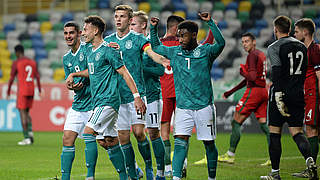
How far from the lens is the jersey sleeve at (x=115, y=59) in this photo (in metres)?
6.78

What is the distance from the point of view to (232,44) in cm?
2148

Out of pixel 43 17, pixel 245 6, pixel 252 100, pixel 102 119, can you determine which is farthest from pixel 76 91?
pixel 43 17

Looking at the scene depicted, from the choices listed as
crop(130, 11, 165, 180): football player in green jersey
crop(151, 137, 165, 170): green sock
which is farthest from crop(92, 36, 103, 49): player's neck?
crop(151, 137, 165, 170): green sock

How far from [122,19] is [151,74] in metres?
1.06

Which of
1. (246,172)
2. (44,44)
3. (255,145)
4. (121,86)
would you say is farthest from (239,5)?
(121,86)

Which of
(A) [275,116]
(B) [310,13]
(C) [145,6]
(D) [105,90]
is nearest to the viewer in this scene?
(D) [105,90]

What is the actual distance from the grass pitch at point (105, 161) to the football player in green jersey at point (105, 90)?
58.8 inches

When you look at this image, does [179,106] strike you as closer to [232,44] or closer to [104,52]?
[104,52]

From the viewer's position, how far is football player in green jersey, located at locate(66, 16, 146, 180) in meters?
6.77

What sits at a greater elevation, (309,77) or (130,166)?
(309,77)

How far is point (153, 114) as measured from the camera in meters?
8.12

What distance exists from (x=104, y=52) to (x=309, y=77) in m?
3.66

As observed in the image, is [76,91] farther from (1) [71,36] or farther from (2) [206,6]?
(2) [206,6]

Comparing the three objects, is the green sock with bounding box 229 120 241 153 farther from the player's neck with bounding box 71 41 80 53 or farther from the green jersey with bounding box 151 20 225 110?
the player's neck with bounding box 71 41 80 53
